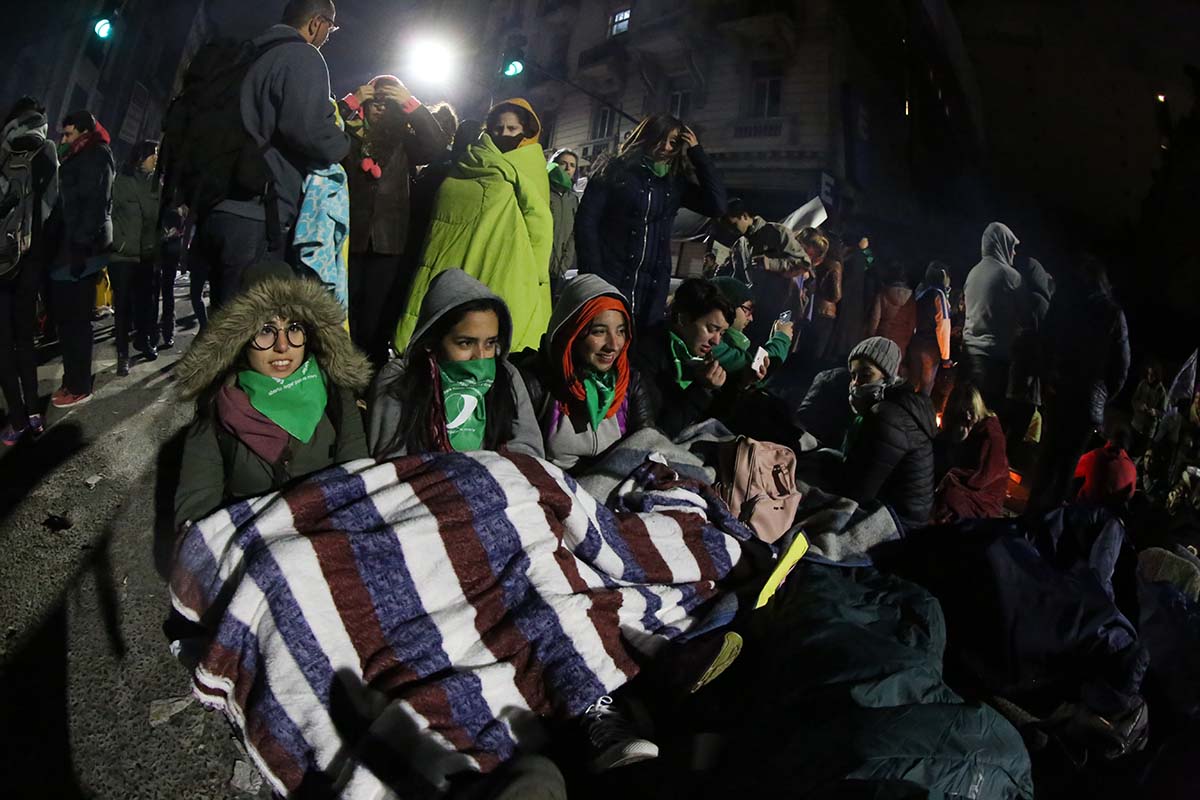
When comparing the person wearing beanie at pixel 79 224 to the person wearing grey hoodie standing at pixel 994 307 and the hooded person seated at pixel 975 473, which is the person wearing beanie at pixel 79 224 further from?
the person wearing grey hoodie standing at pixel 994 307

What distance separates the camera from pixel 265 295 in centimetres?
157

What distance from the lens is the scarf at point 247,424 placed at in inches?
58.9

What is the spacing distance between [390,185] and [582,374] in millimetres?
1167

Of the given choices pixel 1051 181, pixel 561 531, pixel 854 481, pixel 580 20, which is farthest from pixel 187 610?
pixel 1051 181

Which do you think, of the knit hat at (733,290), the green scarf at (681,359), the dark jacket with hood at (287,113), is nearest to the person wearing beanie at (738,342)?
the knit hat at (733,290)

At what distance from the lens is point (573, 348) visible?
77.2 inches

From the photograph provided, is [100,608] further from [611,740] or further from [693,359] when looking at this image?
[693,359]

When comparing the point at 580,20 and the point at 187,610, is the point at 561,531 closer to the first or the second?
the point at 187,610

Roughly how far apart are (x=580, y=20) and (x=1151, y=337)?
3673mm

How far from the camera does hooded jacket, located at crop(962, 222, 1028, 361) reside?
342 centimetres

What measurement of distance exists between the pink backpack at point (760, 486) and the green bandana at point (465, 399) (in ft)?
2.42

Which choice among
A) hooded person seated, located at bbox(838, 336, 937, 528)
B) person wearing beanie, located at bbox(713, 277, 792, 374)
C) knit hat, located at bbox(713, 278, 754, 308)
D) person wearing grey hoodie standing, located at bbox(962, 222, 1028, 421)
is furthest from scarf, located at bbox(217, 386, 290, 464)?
person wearing grey hoodie standing, located at bbox(962, 222, 1028, 421)

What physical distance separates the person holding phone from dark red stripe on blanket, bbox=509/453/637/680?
54.9 inches

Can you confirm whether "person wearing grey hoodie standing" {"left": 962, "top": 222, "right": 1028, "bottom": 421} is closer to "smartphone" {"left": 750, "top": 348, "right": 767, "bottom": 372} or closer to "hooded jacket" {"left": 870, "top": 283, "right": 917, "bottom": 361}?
"hooded jacket" {"left": 870, "top": 283, "right": 917, "bottom": 361}
